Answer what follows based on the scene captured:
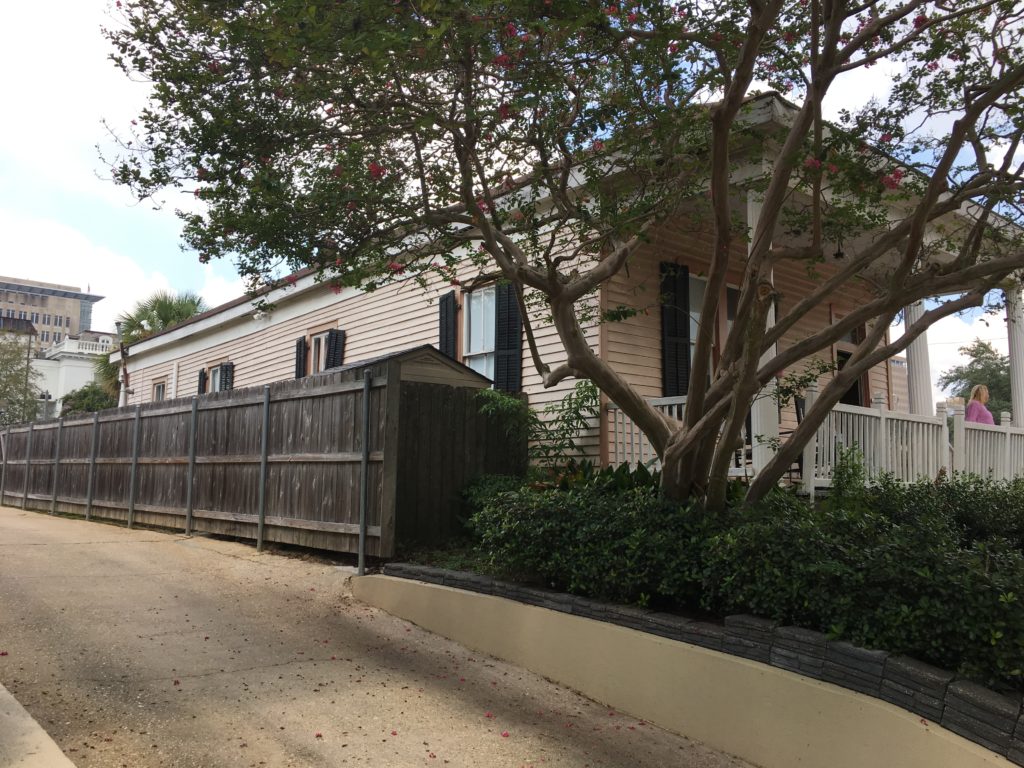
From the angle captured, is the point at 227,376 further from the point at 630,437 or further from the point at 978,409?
the point at 978,409

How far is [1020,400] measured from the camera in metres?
11.3

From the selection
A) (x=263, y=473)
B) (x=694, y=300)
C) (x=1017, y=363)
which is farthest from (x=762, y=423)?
(x=1017, y=363)

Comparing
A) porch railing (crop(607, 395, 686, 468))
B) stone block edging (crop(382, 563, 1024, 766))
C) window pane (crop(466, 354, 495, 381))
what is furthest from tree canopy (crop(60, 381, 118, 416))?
stone block edging (crop(382, 563, 1024, 766))

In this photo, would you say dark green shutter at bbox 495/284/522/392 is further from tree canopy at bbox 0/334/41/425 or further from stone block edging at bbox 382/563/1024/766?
tree canopy at bbox 0/334/41/425

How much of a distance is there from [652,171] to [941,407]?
468cm

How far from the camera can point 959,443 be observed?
362 inches

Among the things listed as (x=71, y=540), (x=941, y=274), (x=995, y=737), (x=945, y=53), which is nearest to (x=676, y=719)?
(x=995, y=737)

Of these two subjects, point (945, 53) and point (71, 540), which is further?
point (71, 540)

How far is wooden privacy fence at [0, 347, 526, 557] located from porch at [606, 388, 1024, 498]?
1.32m

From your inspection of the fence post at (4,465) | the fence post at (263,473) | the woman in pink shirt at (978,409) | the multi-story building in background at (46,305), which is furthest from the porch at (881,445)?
the multi-story building in background at (46,305)

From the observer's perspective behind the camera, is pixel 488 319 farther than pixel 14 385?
No

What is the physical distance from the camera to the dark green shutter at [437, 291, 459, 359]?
11219 millimetres

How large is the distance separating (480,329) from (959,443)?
6078mm

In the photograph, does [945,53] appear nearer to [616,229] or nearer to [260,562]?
[616,229]
